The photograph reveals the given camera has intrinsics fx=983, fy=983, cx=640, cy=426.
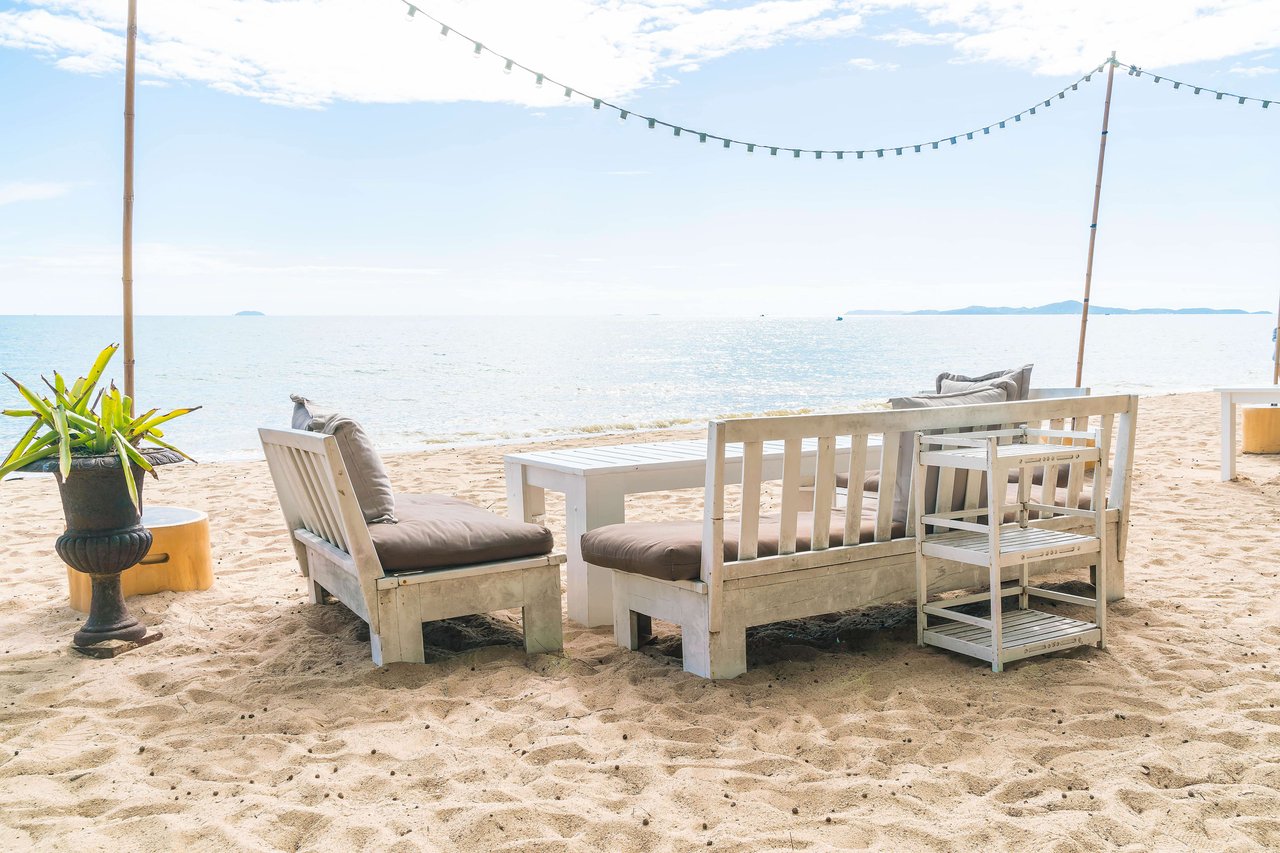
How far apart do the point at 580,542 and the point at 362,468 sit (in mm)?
784

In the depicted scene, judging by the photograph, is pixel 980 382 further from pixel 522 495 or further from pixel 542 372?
pixel 542 372

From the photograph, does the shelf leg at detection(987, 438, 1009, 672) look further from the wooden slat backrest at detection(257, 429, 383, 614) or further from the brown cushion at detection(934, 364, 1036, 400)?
the wooden slat backrest at detection(257, 429, 383, 614)

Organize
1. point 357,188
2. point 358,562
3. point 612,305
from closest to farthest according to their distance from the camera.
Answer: point 358,562 < point 357,188 < point 612,305

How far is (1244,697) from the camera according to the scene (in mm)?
2713

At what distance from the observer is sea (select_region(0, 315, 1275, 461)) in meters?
23.6

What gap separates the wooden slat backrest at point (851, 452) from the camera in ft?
9.19

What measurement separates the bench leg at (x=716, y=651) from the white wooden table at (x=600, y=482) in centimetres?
66

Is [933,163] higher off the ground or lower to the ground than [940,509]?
higher

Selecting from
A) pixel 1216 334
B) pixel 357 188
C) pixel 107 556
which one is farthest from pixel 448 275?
pixel 107 556

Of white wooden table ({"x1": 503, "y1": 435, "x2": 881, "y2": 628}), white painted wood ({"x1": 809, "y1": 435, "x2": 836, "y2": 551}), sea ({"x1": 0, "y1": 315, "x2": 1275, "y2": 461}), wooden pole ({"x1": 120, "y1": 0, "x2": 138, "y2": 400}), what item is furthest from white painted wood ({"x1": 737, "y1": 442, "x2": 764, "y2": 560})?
sea ({"x1": 0, "y1": 315, "x2": 1275, "y2": 461})

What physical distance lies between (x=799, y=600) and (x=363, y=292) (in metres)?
69.2

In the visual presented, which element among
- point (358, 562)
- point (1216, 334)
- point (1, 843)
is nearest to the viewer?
point (1, 843)

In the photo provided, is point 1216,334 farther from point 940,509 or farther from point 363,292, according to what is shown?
point 940,509

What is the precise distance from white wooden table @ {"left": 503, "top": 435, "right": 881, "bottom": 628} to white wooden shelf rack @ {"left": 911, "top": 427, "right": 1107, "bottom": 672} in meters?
0.58
